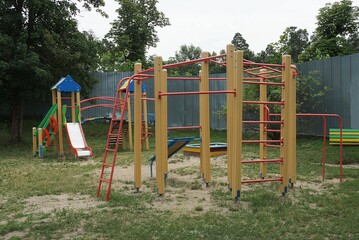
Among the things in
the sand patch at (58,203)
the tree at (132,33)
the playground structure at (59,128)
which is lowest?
the sand patch at (58,203)

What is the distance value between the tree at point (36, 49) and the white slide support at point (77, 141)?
2398 mm

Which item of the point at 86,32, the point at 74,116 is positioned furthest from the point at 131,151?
the point at 86,32

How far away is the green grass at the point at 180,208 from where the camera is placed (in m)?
4.62

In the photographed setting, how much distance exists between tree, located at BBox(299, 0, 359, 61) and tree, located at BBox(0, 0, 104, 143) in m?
13.3

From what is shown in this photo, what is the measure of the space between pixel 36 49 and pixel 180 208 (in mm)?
11657

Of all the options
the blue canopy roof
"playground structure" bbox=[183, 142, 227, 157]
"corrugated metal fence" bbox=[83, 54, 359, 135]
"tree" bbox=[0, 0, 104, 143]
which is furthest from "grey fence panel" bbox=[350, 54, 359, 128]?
"tree" bbox=[0, 0, 104, 143]

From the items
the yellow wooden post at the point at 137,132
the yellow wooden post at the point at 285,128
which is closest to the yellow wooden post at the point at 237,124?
the yellow wooden post at the point at 285,128

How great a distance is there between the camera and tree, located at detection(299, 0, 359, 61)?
22.5m

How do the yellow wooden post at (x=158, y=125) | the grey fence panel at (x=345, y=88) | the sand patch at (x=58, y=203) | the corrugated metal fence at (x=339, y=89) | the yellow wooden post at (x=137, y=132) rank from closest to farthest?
1. the sand patch at (x=58, y=203)
2. the yellow wooden post at (x=158, y=125)
3. the yellow wooden post at (x=137, y=132)
4. the corrugated metal fence at (x=339, y=89)
5. the grey fence panel at (x=345, y=88)

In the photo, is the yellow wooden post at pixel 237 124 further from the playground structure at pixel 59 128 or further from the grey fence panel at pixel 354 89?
the grey fence panel at pixel 354 89

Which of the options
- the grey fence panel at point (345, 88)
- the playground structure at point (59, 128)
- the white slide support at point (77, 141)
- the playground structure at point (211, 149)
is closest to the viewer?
the playground structure at point (211, 149)

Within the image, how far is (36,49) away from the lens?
15234 mm

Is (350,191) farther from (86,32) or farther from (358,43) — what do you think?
(358,43)

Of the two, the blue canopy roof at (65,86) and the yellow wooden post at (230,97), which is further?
the blue canopy roof at (65,86)
